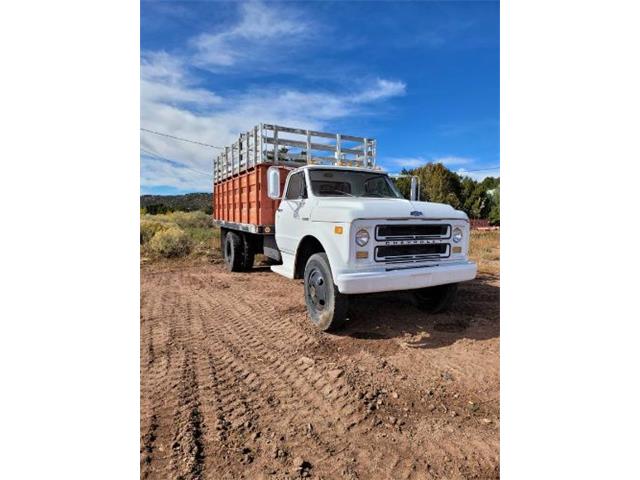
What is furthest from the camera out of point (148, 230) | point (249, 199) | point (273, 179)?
point (148, 230)

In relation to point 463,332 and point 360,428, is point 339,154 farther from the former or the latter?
point 360,428

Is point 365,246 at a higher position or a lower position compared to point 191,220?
lower

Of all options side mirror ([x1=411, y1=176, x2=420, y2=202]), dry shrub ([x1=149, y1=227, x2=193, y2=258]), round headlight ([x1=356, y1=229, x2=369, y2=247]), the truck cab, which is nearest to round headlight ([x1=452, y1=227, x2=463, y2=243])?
the truck cab

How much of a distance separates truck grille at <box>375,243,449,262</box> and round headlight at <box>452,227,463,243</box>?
152 mm

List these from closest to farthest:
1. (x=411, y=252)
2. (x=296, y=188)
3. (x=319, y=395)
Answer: (x=319, y=395)
(x=411, y=252)
(x=296, y=188)

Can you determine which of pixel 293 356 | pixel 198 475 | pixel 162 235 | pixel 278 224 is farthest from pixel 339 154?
pixel 162 235

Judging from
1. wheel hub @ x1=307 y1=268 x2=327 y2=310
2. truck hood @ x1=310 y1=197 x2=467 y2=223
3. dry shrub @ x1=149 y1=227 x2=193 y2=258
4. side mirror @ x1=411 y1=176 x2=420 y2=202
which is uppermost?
side mirror @ x1=411 y1=176 x2=420 y2=202

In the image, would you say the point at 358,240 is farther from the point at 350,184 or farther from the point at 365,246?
Result: the point at 350,184

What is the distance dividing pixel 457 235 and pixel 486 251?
8.68m

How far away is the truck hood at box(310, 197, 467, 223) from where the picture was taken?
11.0 ft

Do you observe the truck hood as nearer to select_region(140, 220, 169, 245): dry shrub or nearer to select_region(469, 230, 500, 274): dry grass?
select_region(469, 230, 500, 274): dry grass

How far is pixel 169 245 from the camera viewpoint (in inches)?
409

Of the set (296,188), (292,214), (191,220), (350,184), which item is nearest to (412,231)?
(350,184)

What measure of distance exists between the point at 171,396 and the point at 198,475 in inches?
34.7
